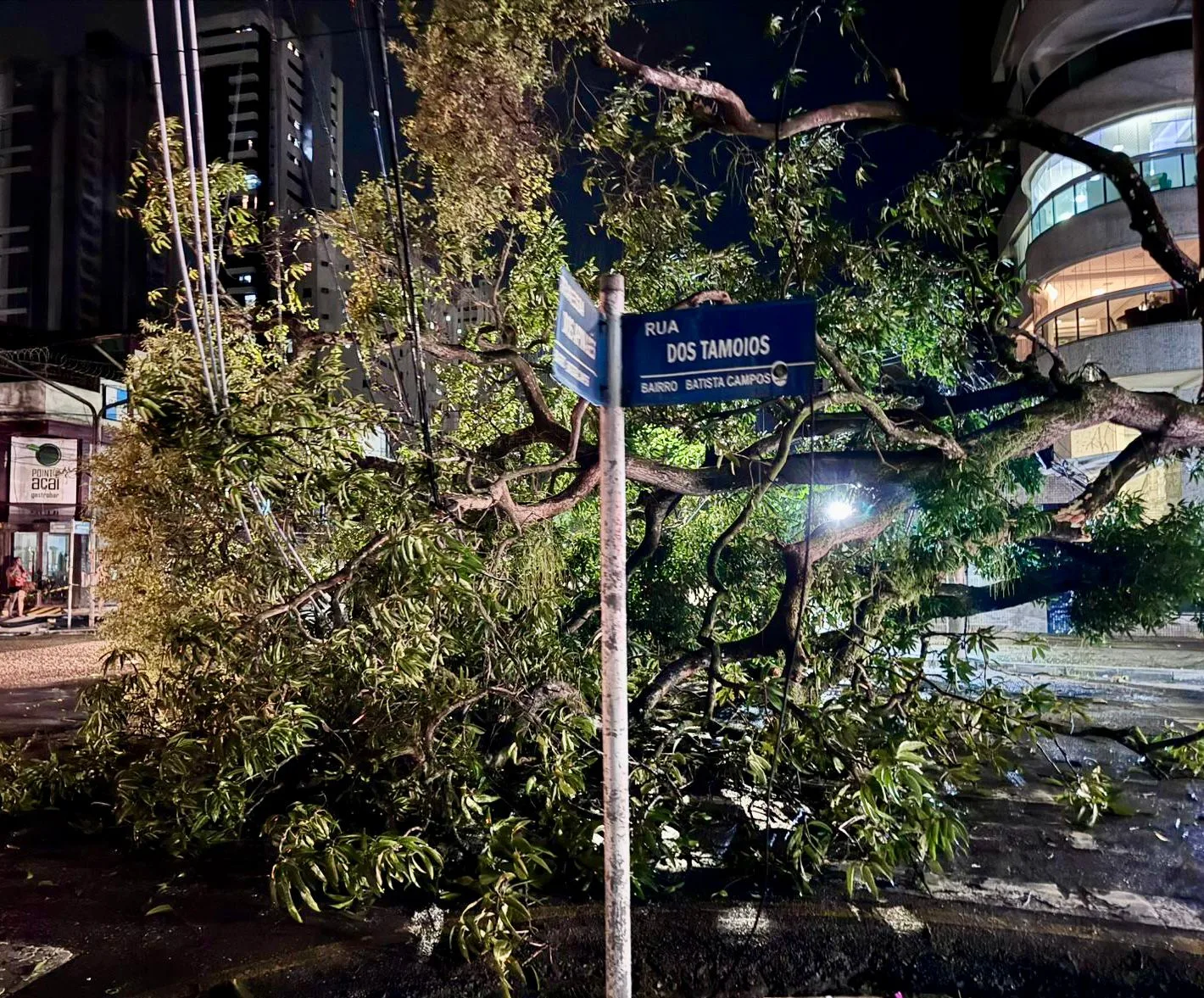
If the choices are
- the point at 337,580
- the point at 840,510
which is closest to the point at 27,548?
the point at 337,580

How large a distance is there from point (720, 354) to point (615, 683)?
3.81ft

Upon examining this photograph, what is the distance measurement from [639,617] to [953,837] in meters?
3.52

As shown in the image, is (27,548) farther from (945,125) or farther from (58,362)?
(945,125)

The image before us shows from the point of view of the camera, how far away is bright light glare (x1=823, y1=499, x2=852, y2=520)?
6.32 meters

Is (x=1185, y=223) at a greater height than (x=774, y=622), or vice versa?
(x=1185, y=223)

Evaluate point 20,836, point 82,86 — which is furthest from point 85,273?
point 20,836

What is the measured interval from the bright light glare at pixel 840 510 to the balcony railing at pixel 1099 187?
14859mm

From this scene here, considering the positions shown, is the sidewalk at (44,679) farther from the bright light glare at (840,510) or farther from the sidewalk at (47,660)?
the bright light glare at (840,510)

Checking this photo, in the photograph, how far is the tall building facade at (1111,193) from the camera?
1881 centimetres

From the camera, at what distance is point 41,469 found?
25.0 meters

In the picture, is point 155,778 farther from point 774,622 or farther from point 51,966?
point 774,622

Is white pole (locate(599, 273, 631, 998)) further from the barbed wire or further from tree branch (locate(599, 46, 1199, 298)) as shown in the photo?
the barbed wire

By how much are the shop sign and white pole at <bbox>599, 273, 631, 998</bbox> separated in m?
26.4

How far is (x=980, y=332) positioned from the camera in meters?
6.91
